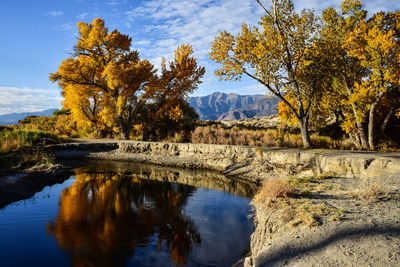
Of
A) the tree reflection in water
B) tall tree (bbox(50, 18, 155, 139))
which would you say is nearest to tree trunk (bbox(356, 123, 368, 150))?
the tree reflection in water

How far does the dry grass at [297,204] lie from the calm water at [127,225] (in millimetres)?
1284

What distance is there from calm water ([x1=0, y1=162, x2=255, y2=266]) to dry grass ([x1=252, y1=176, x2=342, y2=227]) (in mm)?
1284

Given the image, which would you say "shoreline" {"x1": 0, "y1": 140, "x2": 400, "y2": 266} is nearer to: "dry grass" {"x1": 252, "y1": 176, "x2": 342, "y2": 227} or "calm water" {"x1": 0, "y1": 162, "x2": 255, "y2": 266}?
"dry grass" {"x1": 252, "y1": 176, "x2": 342, "y2": 227}

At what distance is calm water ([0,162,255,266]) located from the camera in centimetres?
493

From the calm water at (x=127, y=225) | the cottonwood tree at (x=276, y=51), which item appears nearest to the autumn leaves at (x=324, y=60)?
the cottonwood tree at (x=276, y=51)

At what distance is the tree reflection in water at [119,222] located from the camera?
5.09 metres

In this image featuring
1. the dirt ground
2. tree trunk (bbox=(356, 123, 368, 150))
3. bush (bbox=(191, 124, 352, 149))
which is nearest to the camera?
the dirt ground

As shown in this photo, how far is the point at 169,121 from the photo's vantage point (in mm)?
22969

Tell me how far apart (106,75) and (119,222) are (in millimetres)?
17015

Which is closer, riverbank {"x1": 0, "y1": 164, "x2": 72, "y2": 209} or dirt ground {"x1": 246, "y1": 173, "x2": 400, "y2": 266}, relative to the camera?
dirt ground {"x1": 246, "y1": 173, "x2": 400, "y2": 266}

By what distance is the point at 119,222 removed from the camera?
21.4 ft

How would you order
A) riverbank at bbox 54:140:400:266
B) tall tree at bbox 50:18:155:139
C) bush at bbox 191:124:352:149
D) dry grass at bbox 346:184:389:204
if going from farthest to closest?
tall tree at bbox 50:18:155:139 < bush at bbox 191:124:352:149 < dry grass at bbox 346:184:389:204 < riverbank at bbox 54:140:400:266

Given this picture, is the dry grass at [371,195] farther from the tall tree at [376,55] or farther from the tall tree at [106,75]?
the tall tree at [106,75]

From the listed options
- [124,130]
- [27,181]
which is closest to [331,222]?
[27,181]
